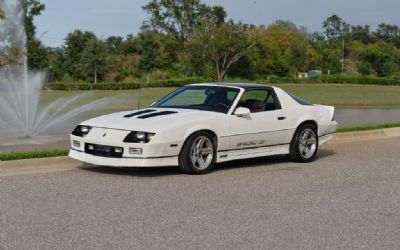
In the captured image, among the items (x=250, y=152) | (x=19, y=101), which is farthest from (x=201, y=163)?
(x=19, y=101)

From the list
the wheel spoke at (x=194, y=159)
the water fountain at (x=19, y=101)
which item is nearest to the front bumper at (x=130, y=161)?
the wheel spoke at (x=194, y=159)

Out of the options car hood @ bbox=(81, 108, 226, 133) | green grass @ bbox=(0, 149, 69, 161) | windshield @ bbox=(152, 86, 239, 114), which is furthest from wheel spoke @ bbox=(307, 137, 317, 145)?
green grass @ bbox=(0, 149, 69, 161)

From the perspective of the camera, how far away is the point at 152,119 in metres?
9.62

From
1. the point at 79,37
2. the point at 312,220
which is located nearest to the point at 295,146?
the point at 312,220

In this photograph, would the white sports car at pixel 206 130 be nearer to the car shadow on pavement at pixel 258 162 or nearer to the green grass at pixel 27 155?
the car shadow on pavement at pixel 258 162

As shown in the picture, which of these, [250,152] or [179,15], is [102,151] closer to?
[250,152]

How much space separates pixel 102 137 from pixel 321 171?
3.54m

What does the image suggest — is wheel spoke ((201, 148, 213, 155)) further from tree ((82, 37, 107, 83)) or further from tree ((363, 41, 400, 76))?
tree ((363, 41, 400, 76))

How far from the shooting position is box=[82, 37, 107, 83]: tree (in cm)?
5956

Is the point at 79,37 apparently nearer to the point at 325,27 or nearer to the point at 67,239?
the point at 67,239

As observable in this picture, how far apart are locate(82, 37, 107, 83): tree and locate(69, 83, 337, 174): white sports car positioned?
49291mm

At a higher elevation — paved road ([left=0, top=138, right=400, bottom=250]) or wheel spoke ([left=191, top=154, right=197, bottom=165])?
wheel spoke ([left=191, top=154, right=197, bottom=165])

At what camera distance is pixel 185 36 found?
352 ft

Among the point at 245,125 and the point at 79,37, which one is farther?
the point at 79,37
